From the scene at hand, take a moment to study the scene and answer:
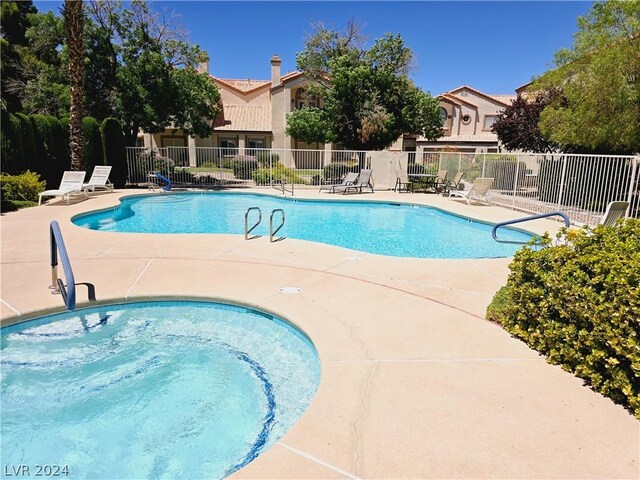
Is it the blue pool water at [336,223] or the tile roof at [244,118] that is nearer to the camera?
the blue pool water at [336,223]

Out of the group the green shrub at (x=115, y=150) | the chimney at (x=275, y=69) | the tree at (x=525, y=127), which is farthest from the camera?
the chimney at (x=275, y=69)

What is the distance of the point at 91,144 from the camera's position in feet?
55.5

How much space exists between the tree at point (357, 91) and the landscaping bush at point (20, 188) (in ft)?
43.6

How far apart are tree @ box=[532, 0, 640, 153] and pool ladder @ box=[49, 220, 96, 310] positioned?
1520 centimetres

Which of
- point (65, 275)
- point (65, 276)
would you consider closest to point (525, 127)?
point (65, 276)

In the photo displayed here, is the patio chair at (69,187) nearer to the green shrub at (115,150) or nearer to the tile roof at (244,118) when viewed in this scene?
the green shrub at (115,150)

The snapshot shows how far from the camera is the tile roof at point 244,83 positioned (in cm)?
3741

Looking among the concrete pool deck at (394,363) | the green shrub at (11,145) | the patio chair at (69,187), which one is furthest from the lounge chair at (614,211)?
the green shrub at (11,145)

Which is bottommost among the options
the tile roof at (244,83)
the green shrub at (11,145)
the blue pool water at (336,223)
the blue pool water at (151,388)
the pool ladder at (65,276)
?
the blue pool water at (151,388)

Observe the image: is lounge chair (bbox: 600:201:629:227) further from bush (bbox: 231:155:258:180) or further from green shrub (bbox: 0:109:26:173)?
bush (bbox: 231:155:258:180)

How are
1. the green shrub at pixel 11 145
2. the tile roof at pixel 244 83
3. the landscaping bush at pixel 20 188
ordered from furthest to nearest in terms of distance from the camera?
the tile roof at pixel 244 83 < the green shrub at pixel 11 145 < the landscaping bush at pixel 20 188

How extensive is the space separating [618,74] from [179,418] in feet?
50.6

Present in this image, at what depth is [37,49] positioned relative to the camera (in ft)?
70.3

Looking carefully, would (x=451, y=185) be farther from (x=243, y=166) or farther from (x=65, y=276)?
(x=65, y=276)
